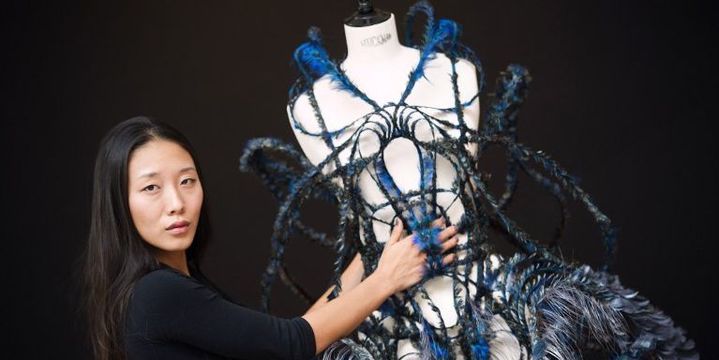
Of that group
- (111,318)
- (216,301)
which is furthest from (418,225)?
(111,318)

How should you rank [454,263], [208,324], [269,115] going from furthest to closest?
[269,115]
[454,263]
[208,324]

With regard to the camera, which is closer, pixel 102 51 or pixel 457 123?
pixel 457 123

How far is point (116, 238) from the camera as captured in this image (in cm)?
214

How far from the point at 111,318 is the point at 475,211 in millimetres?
710

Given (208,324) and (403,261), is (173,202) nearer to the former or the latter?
(208,324)

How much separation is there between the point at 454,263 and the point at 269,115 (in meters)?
1.72

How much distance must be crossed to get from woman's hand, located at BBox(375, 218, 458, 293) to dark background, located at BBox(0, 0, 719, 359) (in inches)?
61.7

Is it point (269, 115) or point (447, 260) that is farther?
point (269, 115)

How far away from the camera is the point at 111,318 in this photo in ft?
7.00

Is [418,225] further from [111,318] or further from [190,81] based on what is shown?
[190,81]

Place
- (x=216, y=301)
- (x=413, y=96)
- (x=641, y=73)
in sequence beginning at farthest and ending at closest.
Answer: (x=641, y=73) < (x=413, y=96) < (x=216, y=301)

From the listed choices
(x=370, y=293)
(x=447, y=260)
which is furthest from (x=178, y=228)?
(x=447, y=260)

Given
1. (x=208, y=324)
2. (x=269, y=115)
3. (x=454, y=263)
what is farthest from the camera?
(x=269, y=115)

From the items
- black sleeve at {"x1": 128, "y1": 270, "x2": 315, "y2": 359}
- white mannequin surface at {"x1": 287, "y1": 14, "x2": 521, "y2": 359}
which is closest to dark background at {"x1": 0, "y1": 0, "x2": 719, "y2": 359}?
white mannequin surface at {"x1": 287, "y1": 14, "x2": 521, "y2": 359}
